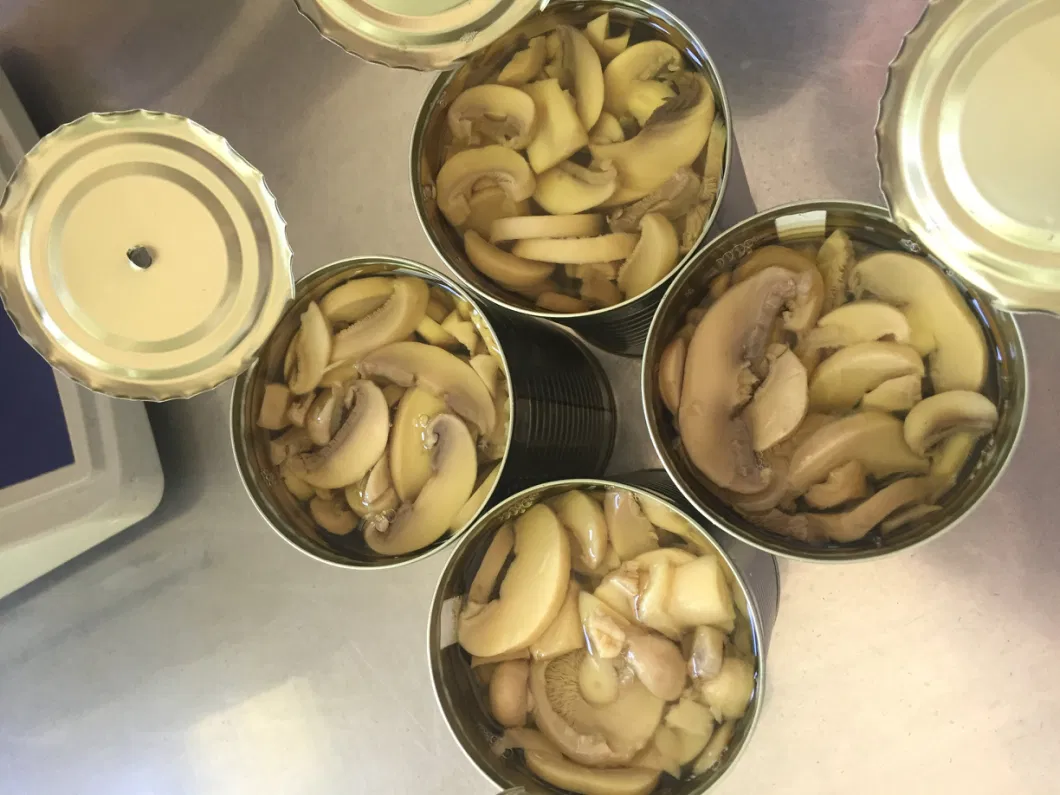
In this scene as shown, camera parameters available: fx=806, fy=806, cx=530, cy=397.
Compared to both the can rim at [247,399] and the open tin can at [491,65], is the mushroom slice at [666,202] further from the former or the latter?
the can rim at [247,399]

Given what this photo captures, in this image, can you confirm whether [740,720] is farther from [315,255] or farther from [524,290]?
[315,255]

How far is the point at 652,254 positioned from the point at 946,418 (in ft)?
0.83

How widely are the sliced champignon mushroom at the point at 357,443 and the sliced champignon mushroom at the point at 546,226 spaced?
178 millimetres

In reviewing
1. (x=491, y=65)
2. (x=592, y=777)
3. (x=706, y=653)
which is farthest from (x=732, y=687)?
(x=491, y=65)

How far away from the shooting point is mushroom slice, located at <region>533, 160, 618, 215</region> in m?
0.67

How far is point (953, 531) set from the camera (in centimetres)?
83

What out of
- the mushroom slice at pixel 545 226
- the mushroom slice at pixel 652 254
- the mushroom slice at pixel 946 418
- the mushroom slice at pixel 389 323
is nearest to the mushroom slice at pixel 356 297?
the mushroom slice at pixel 389 323

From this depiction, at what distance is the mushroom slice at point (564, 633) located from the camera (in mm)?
673

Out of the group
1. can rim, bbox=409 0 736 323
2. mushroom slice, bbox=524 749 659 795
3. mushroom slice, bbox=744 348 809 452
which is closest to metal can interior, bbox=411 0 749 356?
can rim, bbox=409 0 736 323

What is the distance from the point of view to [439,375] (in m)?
0.70

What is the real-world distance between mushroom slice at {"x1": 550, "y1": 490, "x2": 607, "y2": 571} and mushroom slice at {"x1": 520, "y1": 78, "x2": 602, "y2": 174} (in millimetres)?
268

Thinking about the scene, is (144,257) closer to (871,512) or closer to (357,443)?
(357,443)

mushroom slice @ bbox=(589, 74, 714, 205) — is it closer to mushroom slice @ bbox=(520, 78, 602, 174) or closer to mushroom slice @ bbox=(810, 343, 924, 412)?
mushroom slice @ bbox=(520, 78, 602, 174)

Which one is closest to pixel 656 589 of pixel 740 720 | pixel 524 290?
pixel 740 720
